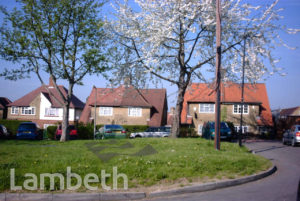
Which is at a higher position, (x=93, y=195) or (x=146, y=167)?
(x=146, y=167)

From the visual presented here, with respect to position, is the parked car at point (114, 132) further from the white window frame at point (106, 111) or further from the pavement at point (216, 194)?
the pavement at point (216, 194)

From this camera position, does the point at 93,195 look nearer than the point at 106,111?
Yes

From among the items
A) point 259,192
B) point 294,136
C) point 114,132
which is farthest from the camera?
point 114,132

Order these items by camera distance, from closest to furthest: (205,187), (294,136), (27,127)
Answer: (205,187)
(294,136)
(27,127)

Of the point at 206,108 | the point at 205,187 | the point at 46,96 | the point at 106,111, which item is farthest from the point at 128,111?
the point at 205,187

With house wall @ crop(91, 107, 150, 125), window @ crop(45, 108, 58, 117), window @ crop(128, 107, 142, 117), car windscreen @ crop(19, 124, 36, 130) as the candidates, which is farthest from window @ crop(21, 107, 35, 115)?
car windscreen @ crop(19, 124, 36, 130)

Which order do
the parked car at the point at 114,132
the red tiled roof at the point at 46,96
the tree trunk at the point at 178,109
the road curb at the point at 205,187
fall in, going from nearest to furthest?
the road curb at the point at 205,187
the tree trunk at the point at 178,109
the parked car at the point at 114,132
the red tiled roof at the point at 46,96

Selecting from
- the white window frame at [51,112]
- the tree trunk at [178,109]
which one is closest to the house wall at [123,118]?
the white window frame at [51,112]

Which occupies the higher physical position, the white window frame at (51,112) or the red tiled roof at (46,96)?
the red tiled roof at (46,96)

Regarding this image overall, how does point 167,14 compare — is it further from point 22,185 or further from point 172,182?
point 22,185

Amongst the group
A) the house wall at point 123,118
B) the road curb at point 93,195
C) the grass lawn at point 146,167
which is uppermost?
the house wall at point 123,118

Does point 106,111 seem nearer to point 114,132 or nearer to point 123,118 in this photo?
point 123,118

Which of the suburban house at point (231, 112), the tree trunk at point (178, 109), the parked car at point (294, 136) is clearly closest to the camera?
the tree trunk at point (178, 109)

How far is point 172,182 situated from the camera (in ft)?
24.4
